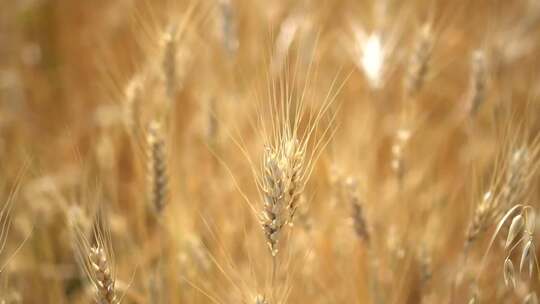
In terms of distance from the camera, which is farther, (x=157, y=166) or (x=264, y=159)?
(x=157, y=166)

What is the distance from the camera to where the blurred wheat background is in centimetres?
111

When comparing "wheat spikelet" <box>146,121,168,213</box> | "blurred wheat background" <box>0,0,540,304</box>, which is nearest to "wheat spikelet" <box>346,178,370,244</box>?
"blurred wheat background" <box>0,0,540,304</box>

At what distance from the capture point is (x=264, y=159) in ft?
3.01

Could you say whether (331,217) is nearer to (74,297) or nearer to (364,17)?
(74,297)

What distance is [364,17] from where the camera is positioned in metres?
2.42

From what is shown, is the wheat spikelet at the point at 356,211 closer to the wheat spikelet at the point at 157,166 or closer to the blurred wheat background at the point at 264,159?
the blurred wheat background at the point at 264,159

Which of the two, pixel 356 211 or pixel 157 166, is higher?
pixel 157 166

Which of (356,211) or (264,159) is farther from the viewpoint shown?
(356,211)

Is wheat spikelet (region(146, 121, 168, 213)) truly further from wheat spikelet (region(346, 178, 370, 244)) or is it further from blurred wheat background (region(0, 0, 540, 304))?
wheat spikelet (region(346, 178, 370, 244))

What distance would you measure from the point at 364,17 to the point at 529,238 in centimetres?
163

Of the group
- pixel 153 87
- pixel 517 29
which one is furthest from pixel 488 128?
pixel 153 87

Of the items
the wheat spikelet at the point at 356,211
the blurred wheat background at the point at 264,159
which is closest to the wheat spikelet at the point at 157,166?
the blurred wheat background at the point at 264,159

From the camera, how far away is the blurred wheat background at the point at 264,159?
3.63ft

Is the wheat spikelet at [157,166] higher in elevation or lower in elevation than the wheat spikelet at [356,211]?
higher
